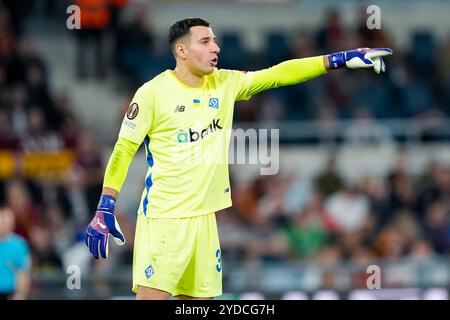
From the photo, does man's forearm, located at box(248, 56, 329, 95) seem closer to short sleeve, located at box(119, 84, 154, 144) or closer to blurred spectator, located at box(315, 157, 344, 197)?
short sleeve, located at box(119, 84, 154, 144)

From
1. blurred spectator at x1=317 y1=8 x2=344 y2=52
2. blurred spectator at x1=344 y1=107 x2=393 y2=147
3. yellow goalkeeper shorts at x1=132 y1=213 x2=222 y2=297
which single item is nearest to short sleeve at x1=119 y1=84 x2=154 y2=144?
yellow goalkeeper shorts at x1=132 y1=213 x2=222 y2=297

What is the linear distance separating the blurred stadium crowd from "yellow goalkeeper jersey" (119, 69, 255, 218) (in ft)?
22.5

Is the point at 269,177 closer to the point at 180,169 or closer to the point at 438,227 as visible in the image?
the point at 438,227

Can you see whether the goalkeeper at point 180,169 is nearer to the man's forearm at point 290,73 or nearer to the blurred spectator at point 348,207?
the man's forearm at point 290,73

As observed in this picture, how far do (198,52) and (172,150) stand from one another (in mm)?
631

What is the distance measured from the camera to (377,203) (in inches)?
638

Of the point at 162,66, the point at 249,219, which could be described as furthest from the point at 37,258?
the point at 162,66

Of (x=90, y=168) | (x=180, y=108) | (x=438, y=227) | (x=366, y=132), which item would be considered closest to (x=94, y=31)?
(x=90, y=168)

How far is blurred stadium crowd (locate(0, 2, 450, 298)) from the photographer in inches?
615

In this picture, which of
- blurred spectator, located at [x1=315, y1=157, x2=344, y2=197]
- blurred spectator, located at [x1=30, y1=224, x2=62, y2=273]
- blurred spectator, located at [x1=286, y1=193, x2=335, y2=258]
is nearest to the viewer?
blurred spectator, located at [x1=30, y1=224, x2=62, y2=273]

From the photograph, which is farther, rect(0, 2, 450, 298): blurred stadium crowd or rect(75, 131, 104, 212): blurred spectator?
rect(75, 131, 104, 212): blurred spectator

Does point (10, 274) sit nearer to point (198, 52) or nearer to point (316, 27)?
point (198, 52)

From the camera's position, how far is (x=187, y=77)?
8.20m

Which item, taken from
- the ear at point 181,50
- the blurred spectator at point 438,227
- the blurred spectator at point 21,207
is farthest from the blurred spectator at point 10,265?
the blurred spectator at point 438,227
